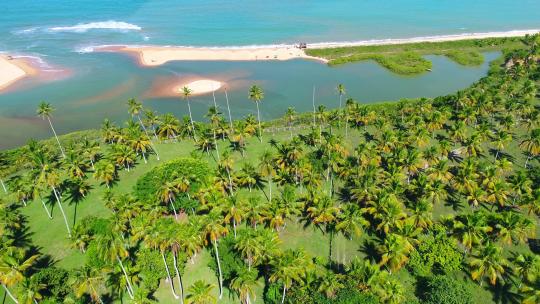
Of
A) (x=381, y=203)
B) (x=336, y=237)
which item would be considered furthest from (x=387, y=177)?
(x=336, y=237)

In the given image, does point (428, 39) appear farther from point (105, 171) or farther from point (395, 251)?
point (105, 171)

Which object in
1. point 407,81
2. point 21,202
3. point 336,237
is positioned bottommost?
point 336,237

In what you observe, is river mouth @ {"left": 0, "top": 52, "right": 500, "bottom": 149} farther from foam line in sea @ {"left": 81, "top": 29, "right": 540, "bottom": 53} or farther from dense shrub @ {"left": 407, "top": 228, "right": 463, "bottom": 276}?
dense shrub @ {"left": 407, "top": 228, "right": 463, "bottom": 276}

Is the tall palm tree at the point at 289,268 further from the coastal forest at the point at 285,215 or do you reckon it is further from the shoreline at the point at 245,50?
the shoreline at the point at 245,50

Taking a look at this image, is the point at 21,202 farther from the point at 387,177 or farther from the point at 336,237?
the point at 387,177

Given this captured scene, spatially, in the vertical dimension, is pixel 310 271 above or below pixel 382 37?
below
